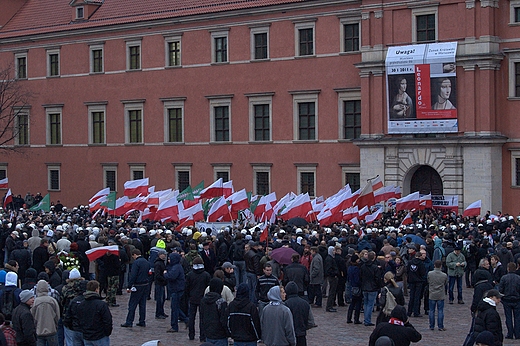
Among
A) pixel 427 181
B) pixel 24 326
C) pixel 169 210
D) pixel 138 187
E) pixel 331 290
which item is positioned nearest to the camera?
pixel 24 326

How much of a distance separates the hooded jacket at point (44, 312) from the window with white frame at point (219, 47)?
34658 mm

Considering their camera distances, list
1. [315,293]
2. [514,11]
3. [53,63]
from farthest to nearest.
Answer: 1. [53,63]
2. [514,11]
3. [315,293]

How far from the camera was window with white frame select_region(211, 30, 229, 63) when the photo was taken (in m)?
47.6

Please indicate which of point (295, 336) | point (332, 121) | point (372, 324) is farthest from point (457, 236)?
point (332, 121)

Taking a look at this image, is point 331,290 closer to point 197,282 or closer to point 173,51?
point 197,282

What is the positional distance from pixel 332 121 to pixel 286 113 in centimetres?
278

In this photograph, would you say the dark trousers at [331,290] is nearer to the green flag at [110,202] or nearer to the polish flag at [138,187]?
the green flag at [110,202]

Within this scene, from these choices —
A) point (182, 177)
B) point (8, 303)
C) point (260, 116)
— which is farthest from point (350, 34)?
point (8, 303)

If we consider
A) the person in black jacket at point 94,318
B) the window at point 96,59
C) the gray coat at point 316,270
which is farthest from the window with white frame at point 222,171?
the person in black jacket at point 94,318

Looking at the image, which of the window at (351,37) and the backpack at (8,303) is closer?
the backpack at (8,303)

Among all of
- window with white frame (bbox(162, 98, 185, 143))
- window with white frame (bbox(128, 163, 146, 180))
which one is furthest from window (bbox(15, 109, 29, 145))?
window with white frame (bbox(162, 98, 185, 143))

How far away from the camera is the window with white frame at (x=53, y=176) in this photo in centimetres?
5546

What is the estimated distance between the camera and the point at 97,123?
176 feet

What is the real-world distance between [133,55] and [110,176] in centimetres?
723
